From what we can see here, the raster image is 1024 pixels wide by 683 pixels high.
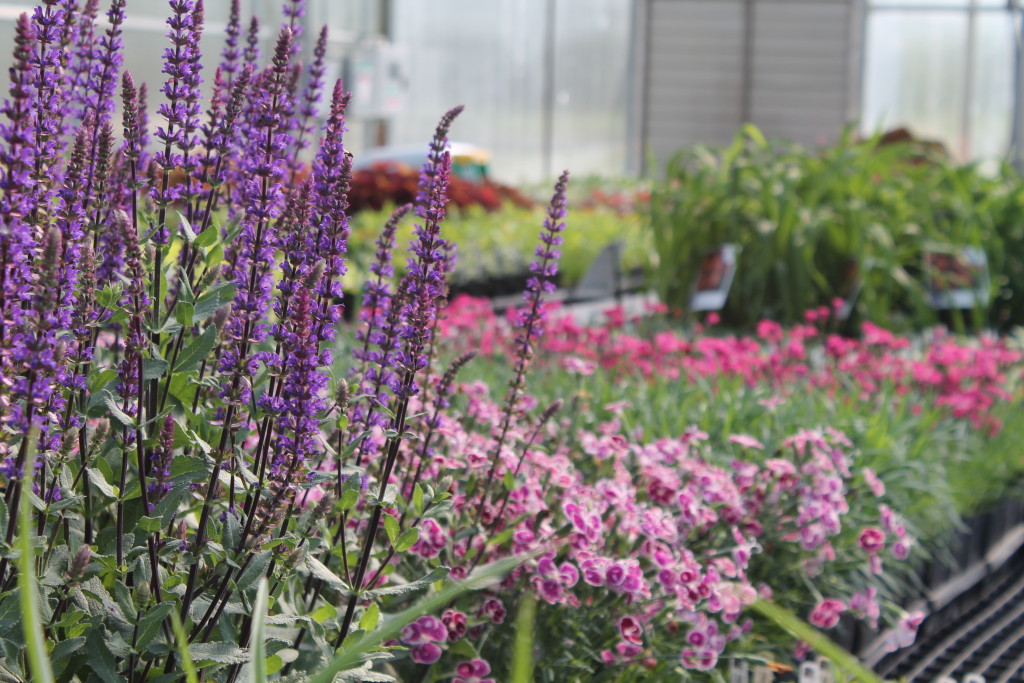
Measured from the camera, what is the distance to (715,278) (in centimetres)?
407

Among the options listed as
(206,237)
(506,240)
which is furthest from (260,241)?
(506,240)

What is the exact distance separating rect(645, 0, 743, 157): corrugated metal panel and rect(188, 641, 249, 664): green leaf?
1386 cm

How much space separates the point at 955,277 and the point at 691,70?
11.0 m

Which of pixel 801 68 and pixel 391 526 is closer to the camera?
pixel 391 526

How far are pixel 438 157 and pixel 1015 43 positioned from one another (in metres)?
14.2

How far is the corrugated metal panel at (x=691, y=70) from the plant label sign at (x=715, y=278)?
35.0 ft

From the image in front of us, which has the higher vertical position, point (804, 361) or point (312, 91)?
point (312, 91)

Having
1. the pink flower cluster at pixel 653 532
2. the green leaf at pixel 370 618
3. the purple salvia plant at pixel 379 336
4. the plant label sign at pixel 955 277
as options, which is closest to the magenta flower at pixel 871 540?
the pink flower cluster at pixel 653 532

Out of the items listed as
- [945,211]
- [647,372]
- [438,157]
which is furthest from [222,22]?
[438,157]

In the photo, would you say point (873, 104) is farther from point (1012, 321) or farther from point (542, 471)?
point (542, 471)

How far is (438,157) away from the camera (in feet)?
3.73

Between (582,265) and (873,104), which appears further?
(873,104)

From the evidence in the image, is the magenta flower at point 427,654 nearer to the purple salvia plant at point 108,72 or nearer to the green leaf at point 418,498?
the green leaf at point 418,498

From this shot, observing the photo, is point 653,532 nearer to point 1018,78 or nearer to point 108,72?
point 108,72
